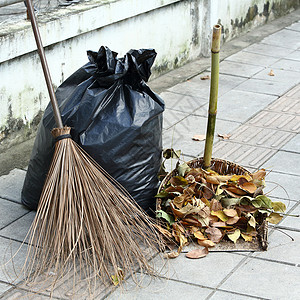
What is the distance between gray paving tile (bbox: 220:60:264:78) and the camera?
6469 mm

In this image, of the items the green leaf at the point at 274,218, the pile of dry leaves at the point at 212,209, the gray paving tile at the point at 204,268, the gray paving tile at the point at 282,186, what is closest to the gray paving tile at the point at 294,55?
the gray paving tile at the point at 282,186

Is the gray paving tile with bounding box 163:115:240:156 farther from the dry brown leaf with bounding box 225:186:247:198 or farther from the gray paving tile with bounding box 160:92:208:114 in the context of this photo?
the dry brown leaf with bounding box 225:186:247:198

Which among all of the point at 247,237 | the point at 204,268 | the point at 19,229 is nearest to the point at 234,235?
the point at 247,237

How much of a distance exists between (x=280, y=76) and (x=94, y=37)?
7.06ft

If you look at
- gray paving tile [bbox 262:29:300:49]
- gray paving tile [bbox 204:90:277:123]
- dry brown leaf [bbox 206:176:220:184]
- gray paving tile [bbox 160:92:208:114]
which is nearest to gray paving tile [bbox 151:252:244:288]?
dry brown leaf [bbox 206:176:220:184]

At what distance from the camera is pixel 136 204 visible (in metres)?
3.46

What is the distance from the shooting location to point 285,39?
7754 millimetres

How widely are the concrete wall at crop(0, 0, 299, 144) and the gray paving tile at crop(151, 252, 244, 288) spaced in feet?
6.65

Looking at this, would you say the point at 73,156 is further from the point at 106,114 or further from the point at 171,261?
the point at 171,261

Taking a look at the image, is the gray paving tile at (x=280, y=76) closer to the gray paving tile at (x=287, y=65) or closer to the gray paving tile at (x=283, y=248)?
the gray paving tile at (x=287, y=65)

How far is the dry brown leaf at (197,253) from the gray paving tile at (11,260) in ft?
3.00

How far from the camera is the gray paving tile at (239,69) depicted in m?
6.47

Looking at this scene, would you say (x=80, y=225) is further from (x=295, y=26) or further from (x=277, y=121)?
(x=295, y=26)

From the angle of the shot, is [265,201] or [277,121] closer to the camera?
[265,201]
